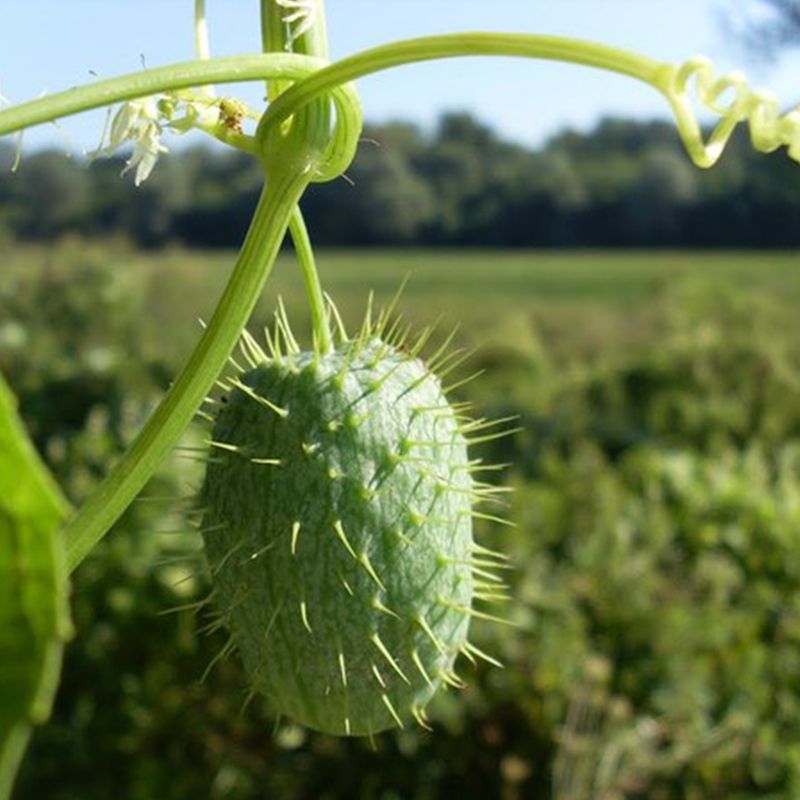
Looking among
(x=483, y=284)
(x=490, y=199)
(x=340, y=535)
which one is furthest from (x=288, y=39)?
(x=490, y=199)

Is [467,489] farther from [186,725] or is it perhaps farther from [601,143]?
[601,143]

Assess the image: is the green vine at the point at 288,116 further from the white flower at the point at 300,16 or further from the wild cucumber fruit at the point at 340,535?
the wild cucumber fruit at the point at 340,535

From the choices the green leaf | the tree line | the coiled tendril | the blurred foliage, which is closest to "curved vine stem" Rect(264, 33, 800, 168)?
the coiled tendril

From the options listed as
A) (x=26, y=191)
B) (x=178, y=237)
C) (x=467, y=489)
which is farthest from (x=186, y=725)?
(x=178, y=237)

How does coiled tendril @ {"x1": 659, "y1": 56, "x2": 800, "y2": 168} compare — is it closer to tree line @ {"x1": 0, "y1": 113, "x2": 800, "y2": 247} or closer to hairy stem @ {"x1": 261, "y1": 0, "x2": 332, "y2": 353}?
hairy stem @ {"x1": 261, "y1": 0, "x2": 332, "y2": 353}

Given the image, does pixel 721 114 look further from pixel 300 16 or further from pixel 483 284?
pixel 483 284

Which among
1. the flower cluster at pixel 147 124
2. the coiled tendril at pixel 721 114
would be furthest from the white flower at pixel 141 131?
the coiled tendril at pixel 721 114
